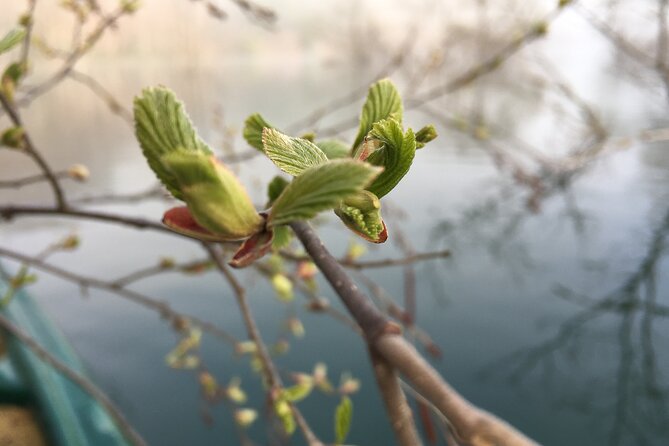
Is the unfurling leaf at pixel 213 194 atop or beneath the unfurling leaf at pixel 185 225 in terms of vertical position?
beneath

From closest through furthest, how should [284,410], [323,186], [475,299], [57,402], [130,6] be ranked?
[323,186] → [284,410] → [130,6] → [57,402] → [475,299]

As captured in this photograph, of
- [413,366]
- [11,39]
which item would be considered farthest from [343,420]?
[11,39]

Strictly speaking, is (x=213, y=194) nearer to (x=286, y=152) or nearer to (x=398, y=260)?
(x=286, y=152)

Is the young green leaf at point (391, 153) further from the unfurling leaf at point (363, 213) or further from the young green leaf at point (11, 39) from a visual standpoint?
the young green leaf at point (11, 39)

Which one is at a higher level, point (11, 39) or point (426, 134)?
point (11, 39)

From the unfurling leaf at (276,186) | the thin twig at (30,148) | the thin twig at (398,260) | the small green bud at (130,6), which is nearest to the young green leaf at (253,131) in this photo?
the unfurling leaf at (276,186)

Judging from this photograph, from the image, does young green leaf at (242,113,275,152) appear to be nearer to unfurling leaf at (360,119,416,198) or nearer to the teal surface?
unfurling leaf at (360,119,416,198)
